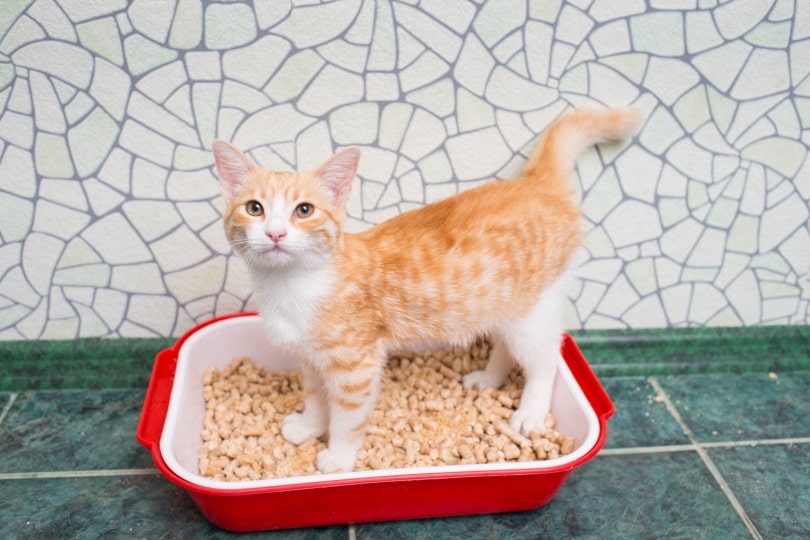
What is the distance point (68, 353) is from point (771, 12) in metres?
1.63

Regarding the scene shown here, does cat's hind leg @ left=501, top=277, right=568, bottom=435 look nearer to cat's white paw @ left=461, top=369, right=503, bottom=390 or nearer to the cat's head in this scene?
cat's white paw @ left=461, top=369, right=503, bottom=390

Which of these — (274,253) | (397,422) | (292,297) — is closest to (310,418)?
(397,422)

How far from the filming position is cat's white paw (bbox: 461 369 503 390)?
4.32 feet

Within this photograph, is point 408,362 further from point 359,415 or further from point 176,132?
point 176,132

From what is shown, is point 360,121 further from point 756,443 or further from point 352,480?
point 756,443

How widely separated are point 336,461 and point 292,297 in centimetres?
34

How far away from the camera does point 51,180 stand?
1195mm

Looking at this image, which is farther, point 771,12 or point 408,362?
point 408,362

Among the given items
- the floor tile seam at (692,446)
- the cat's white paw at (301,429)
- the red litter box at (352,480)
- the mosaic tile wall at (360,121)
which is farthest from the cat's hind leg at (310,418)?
the floor tile seam at (692,446)

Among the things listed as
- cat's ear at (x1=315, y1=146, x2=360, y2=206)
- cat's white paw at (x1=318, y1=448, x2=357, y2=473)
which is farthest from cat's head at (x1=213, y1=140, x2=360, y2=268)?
cat's white paw at (x1=318, y1=448, x2=357, y2=473)

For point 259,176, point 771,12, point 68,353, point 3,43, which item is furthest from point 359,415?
point 771,12

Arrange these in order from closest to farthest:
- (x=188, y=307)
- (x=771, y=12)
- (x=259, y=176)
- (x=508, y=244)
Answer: (x=259, y=176), (x=508, y=244), (x=771, y=12), (x=188, y=307)

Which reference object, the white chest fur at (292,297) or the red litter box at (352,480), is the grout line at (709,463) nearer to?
the red litter box at (352,480)

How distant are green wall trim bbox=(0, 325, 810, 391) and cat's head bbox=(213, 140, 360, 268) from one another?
0.59 metres
